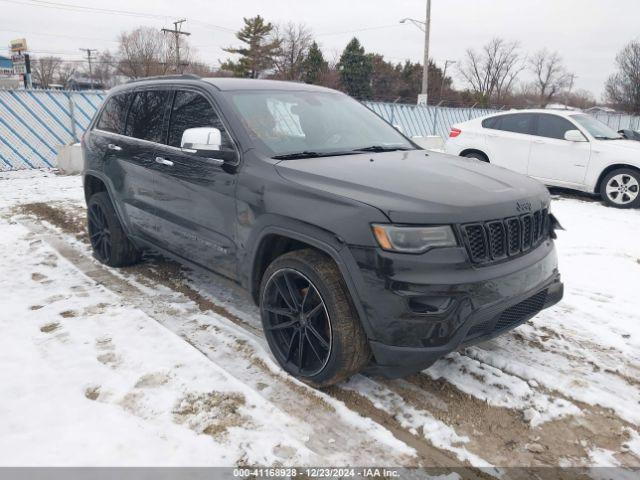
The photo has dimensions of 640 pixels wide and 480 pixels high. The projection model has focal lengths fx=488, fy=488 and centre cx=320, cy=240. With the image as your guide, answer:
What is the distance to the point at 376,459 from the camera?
239 cm

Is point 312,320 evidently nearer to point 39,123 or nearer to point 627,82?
point 39,123

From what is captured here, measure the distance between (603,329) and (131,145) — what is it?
4173 millimetres

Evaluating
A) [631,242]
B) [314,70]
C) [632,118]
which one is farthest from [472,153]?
[314,70]

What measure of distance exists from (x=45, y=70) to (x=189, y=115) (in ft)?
267

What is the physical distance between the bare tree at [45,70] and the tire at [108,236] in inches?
2877

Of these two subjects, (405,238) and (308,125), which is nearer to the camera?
(405,238)

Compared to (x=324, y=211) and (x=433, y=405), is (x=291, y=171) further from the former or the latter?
(x=433, y=405)

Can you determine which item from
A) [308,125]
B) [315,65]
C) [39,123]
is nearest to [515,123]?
[308,125]

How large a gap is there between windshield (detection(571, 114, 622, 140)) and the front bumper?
24.5ft

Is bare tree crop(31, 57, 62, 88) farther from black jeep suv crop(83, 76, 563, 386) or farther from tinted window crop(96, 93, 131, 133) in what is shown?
black jeep suv crop(83, 76, 563, 386)

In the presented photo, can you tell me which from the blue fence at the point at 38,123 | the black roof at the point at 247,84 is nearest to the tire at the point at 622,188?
the black roof at the point at 247,84

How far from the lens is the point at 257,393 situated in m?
2.88

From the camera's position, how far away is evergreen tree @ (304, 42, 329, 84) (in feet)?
158

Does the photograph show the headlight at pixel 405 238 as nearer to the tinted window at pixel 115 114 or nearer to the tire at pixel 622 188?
the tinted window at pixel 115 114
